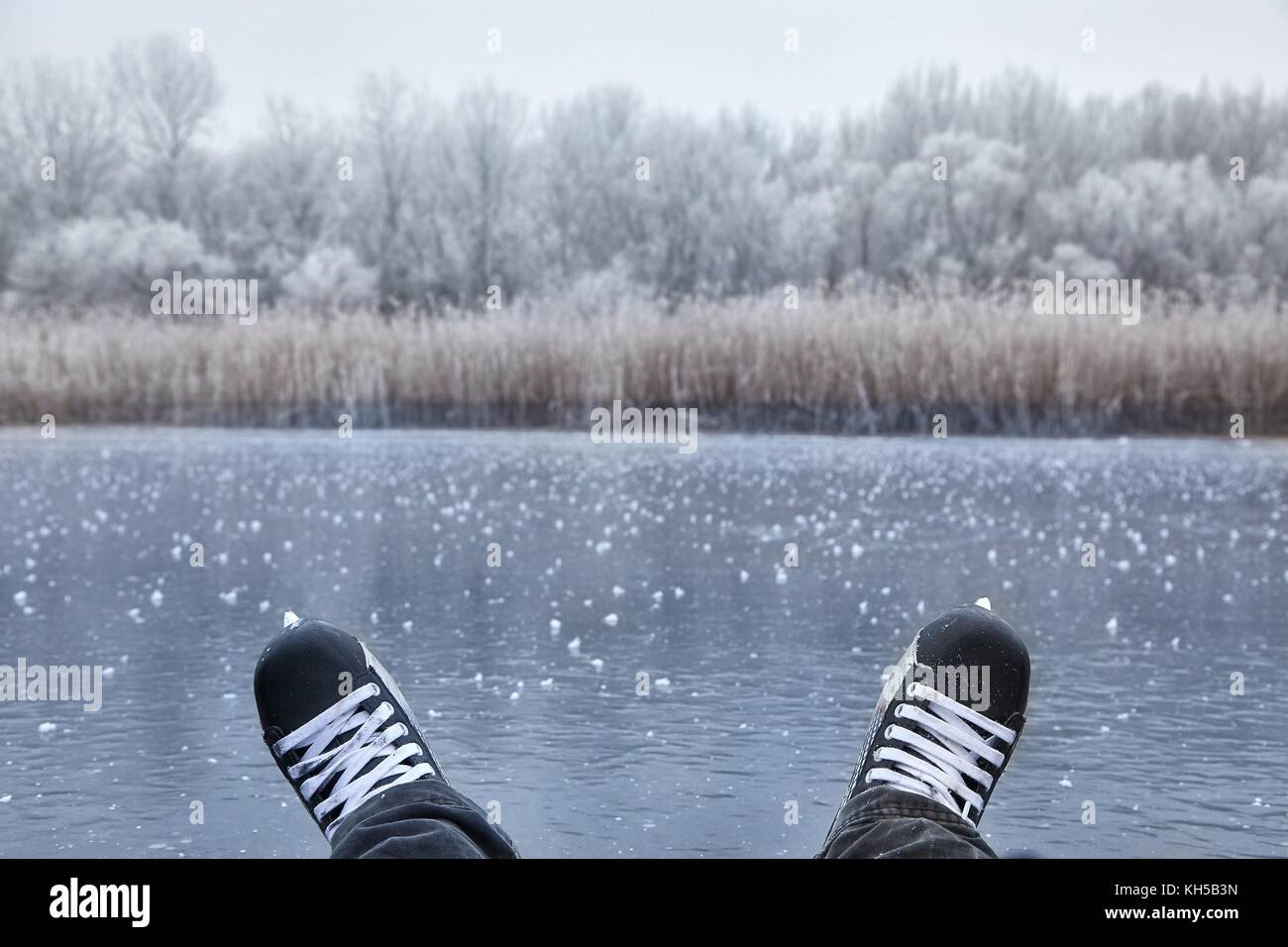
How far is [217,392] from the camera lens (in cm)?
770

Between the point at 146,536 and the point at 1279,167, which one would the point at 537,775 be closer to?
the point at 146,536

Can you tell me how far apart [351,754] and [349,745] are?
0.02 m

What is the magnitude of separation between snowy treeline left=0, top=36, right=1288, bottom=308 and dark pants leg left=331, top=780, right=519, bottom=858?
1346 centimetres

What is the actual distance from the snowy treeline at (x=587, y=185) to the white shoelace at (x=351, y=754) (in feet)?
43.3

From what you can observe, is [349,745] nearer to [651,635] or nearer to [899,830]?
[899,830]

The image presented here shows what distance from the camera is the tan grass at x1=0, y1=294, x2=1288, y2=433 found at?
7094 millimetres

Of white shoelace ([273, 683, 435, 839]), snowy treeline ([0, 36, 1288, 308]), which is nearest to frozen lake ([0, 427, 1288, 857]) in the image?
white shoelace ([273, 683, 435, 839])

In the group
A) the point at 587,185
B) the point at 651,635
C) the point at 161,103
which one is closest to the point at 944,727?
the point at 651,635

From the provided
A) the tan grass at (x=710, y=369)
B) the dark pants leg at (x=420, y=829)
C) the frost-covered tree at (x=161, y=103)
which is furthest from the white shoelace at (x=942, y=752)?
the frost-covered tree at (x=161, y=103)

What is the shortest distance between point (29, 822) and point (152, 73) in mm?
14710

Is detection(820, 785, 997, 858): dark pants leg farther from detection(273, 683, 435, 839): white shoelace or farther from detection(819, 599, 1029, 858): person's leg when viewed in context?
detection(273, 683, 435, 839): white shoelace

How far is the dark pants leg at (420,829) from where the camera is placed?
1.24 m
